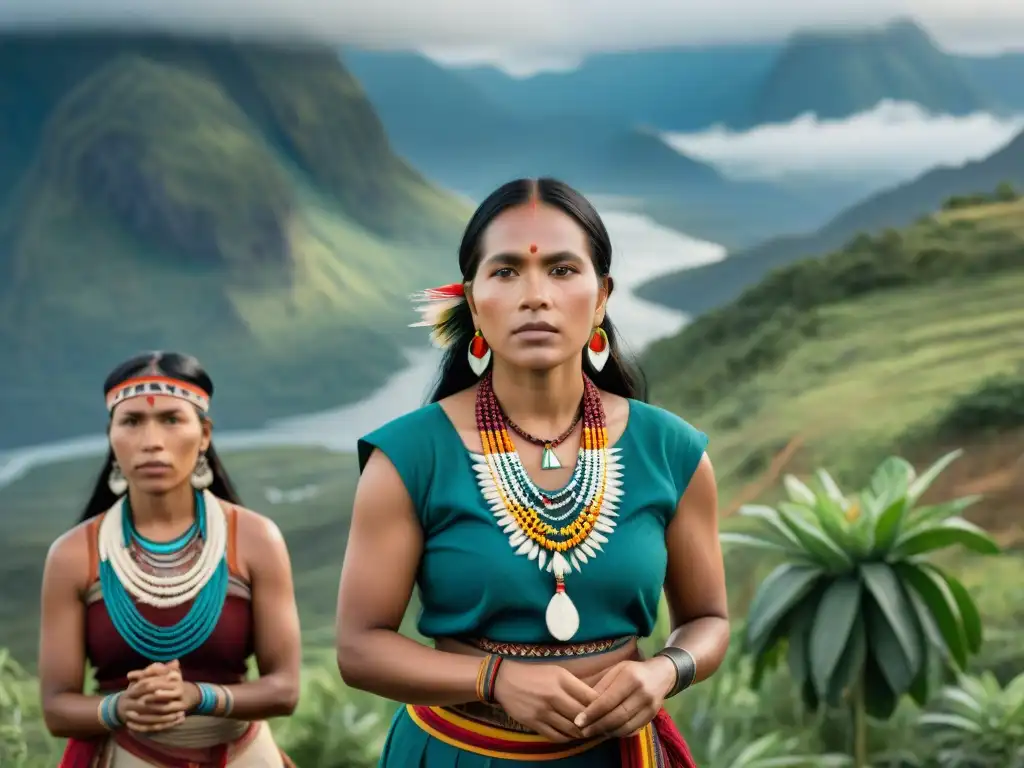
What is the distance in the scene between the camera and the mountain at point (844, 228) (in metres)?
6.53

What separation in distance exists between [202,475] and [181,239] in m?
4.24

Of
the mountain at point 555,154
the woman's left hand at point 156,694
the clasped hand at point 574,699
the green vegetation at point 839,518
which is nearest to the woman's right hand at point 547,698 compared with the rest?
the clasped hand at point 574,699

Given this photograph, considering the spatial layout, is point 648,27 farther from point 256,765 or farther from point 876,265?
point 256,765

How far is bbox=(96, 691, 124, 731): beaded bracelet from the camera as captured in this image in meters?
2.48

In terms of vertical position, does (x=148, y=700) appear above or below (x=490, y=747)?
above

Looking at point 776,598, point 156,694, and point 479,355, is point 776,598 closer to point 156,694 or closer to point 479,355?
point 156,694

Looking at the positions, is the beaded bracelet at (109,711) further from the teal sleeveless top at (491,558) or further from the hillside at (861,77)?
the hillside at (861,77)

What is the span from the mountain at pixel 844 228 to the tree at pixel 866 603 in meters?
2.52

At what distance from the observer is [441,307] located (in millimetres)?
2025

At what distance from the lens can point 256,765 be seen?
2623 millimetres

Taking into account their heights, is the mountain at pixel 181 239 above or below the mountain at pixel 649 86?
below

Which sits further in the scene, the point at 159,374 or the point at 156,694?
the point at 159,374

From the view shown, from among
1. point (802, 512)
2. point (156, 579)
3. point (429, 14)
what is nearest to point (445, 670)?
point (156, 579)

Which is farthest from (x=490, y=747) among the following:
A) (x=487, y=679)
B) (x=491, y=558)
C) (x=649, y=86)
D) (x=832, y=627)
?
(x=649, y=86)
